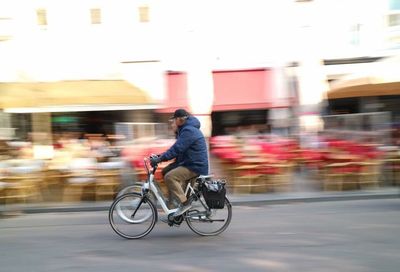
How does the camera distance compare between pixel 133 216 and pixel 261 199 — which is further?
pixel 261 199

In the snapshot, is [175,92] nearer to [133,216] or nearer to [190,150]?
[190,150]

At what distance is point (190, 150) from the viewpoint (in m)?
6.95

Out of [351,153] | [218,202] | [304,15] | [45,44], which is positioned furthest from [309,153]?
Answer: [45,44]

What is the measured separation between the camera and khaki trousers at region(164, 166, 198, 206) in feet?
22.7

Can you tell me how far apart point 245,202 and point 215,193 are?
8.84 ft

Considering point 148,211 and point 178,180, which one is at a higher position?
point 178,180

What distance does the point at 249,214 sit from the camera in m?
8.56

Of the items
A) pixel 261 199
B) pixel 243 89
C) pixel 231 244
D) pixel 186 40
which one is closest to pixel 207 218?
pixel 231 244

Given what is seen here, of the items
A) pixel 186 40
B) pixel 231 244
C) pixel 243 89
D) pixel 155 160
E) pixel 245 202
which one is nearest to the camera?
pixel 231 244

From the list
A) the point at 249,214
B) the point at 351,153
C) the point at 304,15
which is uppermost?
the point at 304,15

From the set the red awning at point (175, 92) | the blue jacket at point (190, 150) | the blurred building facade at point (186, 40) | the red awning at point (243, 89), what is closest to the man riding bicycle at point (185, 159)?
the blue jacket at point (190, 150)

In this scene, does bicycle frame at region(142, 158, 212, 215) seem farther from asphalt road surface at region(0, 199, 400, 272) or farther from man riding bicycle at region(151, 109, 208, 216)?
asphalt road surface at region(0, 199, 400, 272)

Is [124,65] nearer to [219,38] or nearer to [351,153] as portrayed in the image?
[219,38]

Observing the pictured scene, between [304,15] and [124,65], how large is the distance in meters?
5.40
